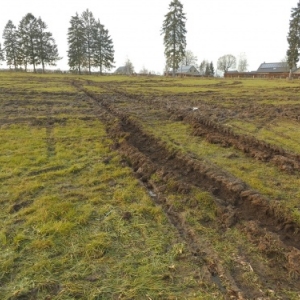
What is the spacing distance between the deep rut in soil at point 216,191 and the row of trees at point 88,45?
47.4 metres

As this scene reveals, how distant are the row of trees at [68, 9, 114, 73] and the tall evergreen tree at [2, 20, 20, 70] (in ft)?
36.7

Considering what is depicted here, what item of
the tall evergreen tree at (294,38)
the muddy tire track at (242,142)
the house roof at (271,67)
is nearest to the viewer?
the muddy tire track at (242,142)

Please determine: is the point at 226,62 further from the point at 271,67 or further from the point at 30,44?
the point at 30,44

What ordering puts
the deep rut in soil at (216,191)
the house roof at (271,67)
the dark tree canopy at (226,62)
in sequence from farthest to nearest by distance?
the dark tree canopy at (226,62) < the house roof at (271,67) < the deep rut in soil at (216,191)

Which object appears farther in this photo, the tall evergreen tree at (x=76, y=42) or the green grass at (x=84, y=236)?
the tall evergreen tree at (x=76, y=42)

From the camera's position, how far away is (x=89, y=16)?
5200 centimetres

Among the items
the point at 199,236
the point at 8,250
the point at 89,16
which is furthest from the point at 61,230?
the point at 89,16

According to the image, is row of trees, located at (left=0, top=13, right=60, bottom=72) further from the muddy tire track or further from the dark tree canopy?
the dark tree canopy

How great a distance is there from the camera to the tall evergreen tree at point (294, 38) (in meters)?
39.7

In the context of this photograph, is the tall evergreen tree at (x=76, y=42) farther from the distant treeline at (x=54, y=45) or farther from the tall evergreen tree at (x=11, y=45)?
the tall evergreen tree at (x=11, y=45)

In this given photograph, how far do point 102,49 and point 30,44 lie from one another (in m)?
13.8

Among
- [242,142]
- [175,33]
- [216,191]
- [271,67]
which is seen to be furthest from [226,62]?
[216,191]

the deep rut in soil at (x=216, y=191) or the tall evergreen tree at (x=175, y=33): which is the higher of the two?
the tall evergreen tree at (x=175, y=33)

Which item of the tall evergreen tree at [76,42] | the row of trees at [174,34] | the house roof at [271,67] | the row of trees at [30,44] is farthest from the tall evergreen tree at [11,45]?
the house roof at [271,67]
